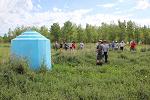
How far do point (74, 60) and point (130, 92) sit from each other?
11.0 m

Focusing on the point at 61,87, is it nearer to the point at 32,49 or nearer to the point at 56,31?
the point at 32,49

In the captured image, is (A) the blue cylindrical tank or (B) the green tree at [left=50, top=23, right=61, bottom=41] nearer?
(A) the blue cylindrical tank

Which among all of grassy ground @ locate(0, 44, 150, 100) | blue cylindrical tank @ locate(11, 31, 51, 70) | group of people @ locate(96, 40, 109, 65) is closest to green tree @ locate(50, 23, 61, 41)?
group of people @ locate(96, 40, 109, 65)

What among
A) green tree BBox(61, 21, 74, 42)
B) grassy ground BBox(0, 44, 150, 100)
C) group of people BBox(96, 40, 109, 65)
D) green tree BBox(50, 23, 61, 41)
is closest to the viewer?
grassy ground BBox(0, 44, 150, 100)

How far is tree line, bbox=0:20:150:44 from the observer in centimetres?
6919

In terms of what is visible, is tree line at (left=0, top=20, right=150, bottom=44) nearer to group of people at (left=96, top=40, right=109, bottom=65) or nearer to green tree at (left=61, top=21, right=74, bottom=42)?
green tree at (left=61, top=21, right=74, bottom=42)

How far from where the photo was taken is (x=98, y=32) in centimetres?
7925

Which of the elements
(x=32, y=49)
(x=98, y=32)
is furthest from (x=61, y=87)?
(x=98, y=32)

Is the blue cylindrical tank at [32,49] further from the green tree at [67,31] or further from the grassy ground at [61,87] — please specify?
the green tree at [67,31]

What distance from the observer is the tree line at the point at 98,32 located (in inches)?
2724

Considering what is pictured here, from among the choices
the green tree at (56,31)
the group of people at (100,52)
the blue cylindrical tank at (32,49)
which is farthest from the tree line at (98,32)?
the blue cylindrical tank at (32,49)

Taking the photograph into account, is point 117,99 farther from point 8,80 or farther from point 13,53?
point 13,53

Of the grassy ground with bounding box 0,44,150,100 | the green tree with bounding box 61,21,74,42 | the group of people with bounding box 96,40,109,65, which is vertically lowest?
the grassy ground with bounding box 0,44,150,100

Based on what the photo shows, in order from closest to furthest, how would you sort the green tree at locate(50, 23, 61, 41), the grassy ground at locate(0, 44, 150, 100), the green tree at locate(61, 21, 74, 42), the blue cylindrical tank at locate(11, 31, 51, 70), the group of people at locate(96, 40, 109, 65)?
the grassy ground at locate(0, 44, 150, 100), the blue cylindrical tank at locate(11, 31, 51, 70), the group of people at locate(96, 40, 109, 65), the green tree at locate(61, 21, 74, 42), the green tree at locate(50, 23, 61, 41)
